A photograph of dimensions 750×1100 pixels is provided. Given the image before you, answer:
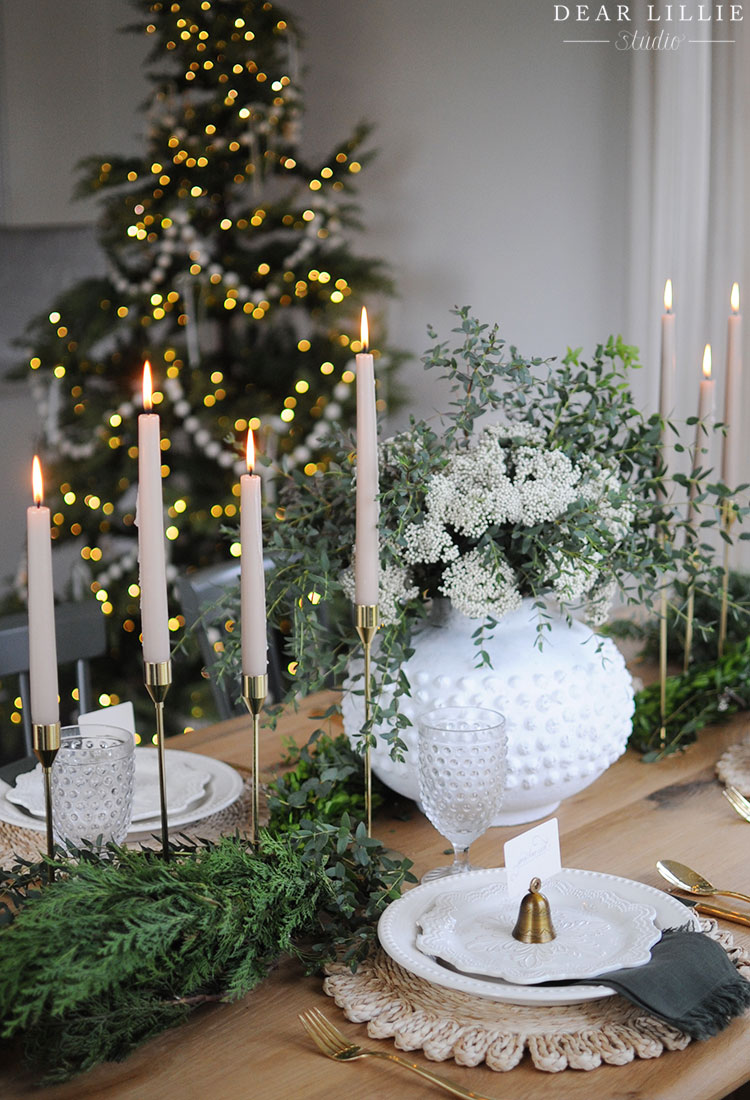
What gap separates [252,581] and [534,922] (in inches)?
14.5

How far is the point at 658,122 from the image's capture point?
116 inches

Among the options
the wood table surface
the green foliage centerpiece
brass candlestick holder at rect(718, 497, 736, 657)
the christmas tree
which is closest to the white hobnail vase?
the green foliage centerpiece

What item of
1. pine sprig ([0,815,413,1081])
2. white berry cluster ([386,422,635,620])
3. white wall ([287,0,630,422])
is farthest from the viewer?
white wall ([287,0,630,422])

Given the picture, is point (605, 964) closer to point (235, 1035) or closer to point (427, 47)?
point (235, 1035)

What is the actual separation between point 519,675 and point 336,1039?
452 millimetres

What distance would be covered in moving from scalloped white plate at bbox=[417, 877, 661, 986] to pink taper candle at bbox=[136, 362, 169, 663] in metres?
0.33

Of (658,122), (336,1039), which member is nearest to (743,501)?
(658,122)

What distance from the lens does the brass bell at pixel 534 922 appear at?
943 millimetres

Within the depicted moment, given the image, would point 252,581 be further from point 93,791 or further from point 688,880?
point 688,880

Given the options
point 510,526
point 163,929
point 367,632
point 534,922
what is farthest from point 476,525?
point 163,929

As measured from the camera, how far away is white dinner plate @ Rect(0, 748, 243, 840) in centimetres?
124

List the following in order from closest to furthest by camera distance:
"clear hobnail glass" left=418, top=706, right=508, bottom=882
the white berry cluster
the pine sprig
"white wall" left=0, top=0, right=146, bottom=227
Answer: the pine sprig, "clear hobnail glass" left=418, top=706, right=508, bottom=882, the white berry cluster, "white wall" left=0, top=0, right=146, bottom=227

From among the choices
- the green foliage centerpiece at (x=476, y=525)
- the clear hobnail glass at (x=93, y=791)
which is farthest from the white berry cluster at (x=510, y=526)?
the clear hobnail glass at (x=93, y=791)

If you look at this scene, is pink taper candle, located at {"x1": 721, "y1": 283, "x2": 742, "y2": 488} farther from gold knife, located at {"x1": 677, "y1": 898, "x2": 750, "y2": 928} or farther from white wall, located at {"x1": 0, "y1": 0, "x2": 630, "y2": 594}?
white wall, located at {"x1": 0, "y1": 0, "x2": 630, "y2": 594}
